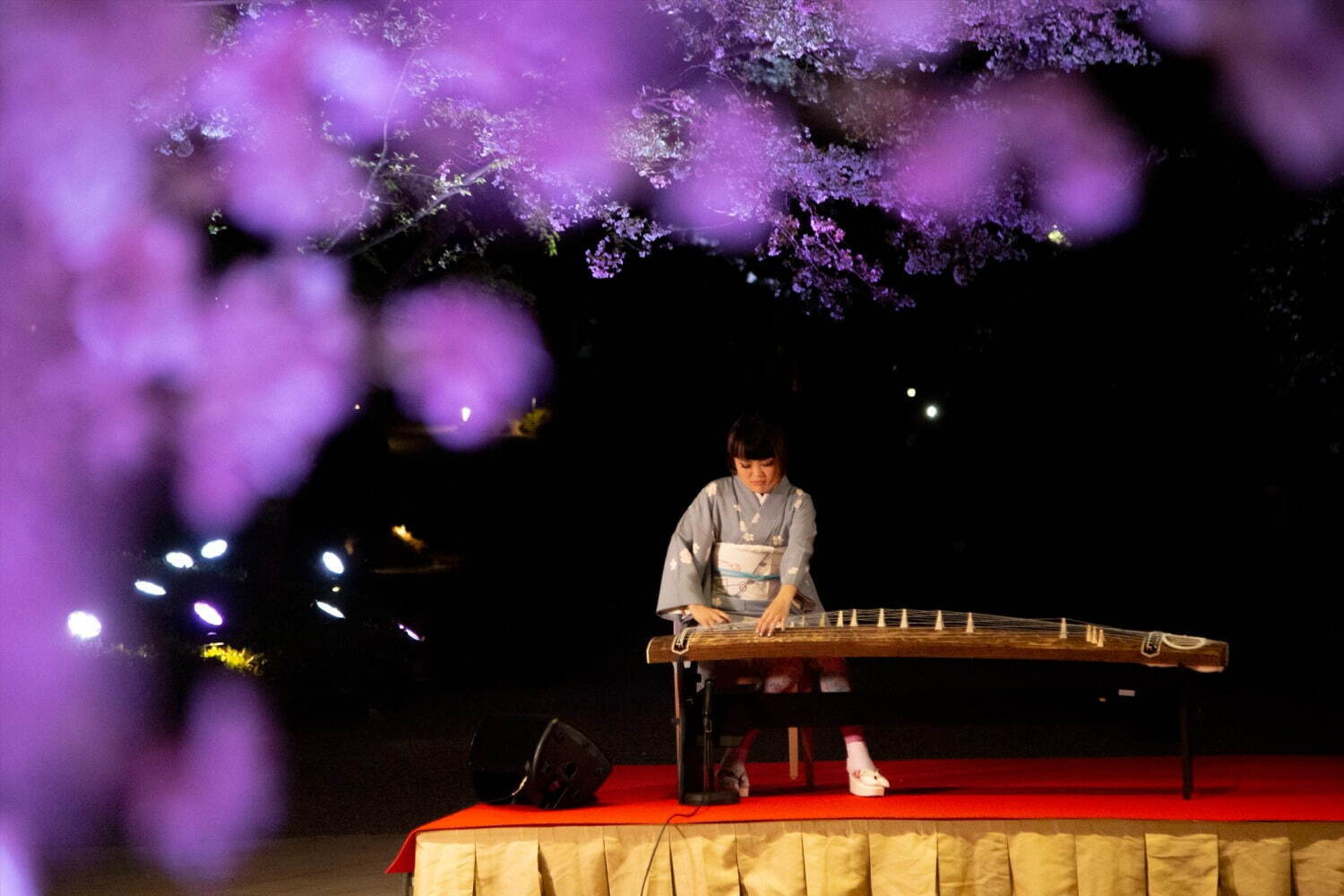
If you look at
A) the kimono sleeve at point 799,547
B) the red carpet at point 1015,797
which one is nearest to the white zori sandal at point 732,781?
the red carpet at point 1015,797

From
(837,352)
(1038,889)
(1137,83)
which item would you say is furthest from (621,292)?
(1038,889)

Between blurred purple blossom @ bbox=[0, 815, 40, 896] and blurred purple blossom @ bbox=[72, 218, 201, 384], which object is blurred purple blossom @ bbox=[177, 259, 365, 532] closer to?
blurred purple blossom @ bbox=[72, 218, 201, 384]

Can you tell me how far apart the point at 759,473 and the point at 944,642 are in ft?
2.61

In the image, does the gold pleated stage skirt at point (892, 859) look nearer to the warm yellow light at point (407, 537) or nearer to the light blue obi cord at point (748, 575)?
the light blue obi cord at point (748, 575)

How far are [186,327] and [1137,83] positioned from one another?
22.3ft

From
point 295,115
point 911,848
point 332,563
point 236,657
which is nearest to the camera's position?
point 911,848

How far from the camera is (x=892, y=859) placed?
9.89ft

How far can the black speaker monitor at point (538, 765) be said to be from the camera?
10.5ft

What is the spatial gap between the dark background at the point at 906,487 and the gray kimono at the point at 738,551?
2203mm

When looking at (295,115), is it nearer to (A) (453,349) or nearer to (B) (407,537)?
(A) (453,349)

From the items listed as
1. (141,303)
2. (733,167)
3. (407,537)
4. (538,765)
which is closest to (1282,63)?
(733,167)

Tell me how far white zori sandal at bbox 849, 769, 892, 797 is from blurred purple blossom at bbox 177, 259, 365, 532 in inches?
211

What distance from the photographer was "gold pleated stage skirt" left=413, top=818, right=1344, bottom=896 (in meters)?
2.92

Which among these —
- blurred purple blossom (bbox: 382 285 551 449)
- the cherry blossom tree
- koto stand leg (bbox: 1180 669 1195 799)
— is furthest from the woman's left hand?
blurred purple blossom (bbox: 382 285 551 449)
